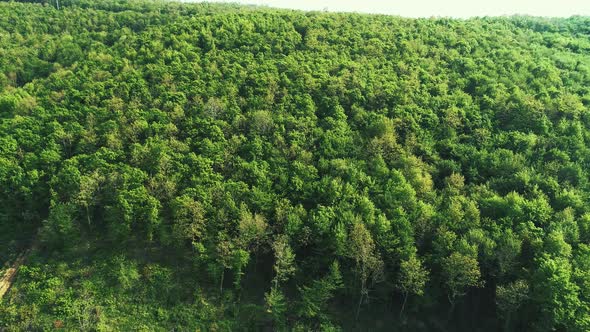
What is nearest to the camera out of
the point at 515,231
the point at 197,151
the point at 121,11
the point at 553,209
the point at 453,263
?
the point at 453,263

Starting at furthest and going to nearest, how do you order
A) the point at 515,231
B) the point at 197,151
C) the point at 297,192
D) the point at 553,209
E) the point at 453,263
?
the point at 197,151
the point at 297,192
the point at 553,209
the point at 515,231
the point at 453,263

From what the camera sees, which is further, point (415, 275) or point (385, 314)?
point (385, 314)

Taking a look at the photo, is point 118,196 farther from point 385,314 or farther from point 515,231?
point 515,231

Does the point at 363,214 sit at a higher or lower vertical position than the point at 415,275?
higher

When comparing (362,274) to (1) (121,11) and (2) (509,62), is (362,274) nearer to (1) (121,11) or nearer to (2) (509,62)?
(2) (509,62)

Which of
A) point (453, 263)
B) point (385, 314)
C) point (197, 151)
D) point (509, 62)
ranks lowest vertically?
point (385, 314)

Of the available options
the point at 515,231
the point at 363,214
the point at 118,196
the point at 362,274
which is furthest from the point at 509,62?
the point at 118,196
